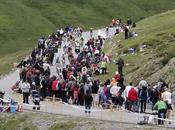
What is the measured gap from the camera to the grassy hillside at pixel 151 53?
175ft

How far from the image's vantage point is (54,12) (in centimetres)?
17512

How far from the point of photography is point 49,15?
170875mm

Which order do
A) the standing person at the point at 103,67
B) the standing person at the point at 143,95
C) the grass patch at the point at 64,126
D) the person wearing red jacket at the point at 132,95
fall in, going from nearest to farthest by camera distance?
the grass patch at the point at 64,126
the person wearing red jacket at the point at 132,95
the standing person at the point at 143,95
the standing person at the point at 103,67

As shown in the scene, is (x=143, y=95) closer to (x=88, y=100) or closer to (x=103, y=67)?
(x=88, y=100)

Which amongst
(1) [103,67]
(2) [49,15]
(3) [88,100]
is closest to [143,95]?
(3) [88,100]

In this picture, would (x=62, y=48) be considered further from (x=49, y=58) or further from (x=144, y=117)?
(x=144, y=117)

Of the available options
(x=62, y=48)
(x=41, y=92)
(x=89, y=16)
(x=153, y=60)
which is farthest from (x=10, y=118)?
(x=89, y=16)

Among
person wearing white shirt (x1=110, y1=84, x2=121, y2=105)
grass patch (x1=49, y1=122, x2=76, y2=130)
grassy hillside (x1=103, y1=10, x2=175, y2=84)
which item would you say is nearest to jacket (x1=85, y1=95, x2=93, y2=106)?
person wearing white shirt (x1=110, y1=84, x2=121, y2=105)

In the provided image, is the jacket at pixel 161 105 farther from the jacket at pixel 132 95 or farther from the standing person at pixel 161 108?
the jacket at pixel 132 95

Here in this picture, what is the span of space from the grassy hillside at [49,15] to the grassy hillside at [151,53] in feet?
140

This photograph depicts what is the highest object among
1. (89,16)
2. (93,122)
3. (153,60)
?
(89,16)

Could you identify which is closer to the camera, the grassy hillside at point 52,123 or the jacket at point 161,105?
the jacket at point 161,105

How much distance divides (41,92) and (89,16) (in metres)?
125

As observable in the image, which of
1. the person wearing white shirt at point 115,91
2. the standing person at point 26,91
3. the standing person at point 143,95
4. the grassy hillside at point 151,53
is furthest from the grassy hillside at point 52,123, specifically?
the grassy hillside at point 151,53
